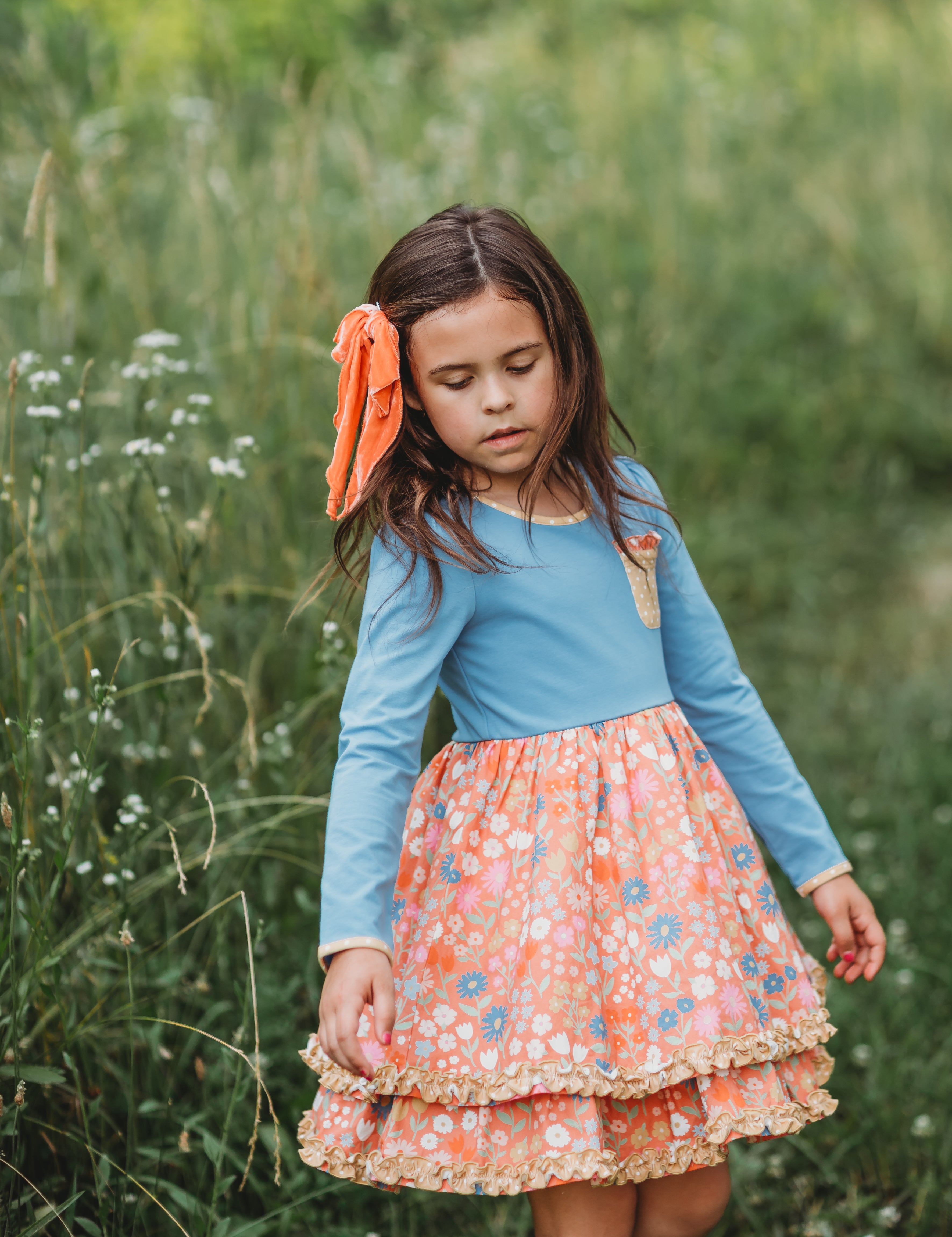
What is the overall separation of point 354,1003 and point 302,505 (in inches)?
60.0

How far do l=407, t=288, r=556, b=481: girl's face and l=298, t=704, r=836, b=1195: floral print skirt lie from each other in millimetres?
400

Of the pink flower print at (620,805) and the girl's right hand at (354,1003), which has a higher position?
the pink flower print at (620,805)

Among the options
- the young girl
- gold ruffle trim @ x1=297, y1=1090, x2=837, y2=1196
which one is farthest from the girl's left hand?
gold ruffle trim @ x1=297, y1=1090, x2=837, y2=1196

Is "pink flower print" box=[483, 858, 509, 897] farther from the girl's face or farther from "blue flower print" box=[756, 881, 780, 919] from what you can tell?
the girl's face

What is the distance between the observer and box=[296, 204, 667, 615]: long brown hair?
1.50m

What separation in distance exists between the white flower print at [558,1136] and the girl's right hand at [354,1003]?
0.71 ft

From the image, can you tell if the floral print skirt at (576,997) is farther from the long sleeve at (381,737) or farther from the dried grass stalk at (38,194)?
the dried grass stalk at (38,194)

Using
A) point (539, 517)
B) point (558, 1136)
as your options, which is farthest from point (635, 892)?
point (539, 517)

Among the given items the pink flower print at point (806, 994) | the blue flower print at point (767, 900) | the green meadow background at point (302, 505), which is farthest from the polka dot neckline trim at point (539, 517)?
the pink flower print at point (806, 994)

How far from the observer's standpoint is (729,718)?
1692 mm

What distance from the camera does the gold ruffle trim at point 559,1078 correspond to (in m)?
1.32

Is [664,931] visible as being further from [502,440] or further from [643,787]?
[502,440]

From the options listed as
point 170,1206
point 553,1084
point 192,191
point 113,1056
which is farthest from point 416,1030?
point 192,191

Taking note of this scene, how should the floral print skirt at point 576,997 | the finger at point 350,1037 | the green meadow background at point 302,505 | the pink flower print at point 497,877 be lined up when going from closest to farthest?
the finger at point 350,1037 → the floral print skirt at point 576,997 → the pink flower print at point 497,877 → the green meadow background at point 302,505
